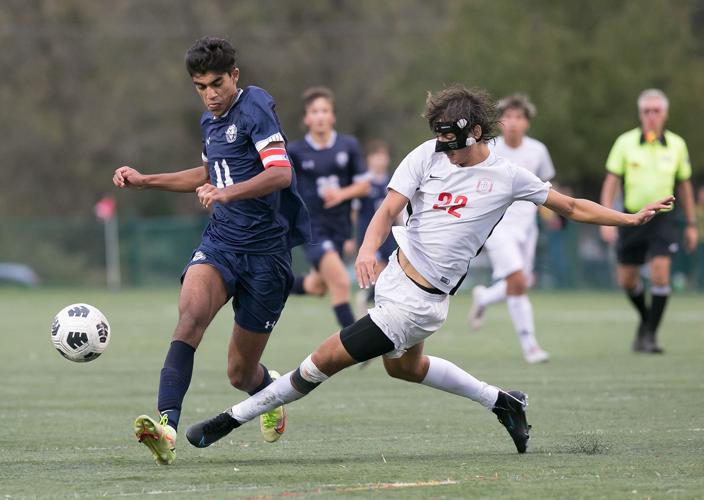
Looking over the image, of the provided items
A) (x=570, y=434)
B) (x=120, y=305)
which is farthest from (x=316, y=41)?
(x=570, y=434)

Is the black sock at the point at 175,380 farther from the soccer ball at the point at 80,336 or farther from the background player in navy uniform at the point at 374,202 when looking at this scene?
the background player in navy uniform at the point at 374,202

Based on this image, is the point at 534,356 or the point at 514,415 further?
the point at 534,356

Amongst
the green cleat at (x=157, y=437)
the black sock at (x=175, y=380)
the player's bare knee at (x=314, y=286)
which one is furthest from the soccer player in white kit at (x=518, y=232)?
the green cleat at (x=157, y=437)

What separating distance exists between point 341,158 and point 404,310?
6.01 meters

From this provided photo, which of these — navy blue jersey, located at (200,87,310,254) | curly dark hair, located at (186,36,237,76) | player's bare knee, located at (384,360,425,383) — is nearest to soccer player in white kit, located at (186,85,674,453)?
player's bare knee, located at (384,360,425,383)

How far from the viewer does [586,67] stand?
115 feet

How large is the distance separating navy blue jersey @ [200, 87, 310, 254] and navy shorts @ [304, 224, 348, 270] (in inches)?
186

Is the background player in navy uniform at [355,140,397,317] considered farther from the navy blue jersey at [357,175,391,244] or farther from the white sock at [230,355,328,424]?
the white sock at [230,355,328,424]

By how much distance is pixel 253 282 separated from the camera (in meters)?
7.44

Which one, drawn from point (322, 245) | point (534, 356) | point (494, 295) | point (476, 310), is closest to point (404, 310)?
point (322, 245)

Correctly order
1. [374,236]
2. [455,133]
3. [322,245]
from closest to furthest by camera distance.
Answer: [374,236] → [455,133] → [322,245]

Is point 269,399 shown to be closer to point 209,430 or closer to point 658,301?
point 209,430

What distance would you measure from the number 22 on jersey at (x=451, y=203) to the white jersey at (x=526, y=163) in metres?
5.89

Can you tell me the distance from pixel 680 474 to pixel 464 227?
161 cm
